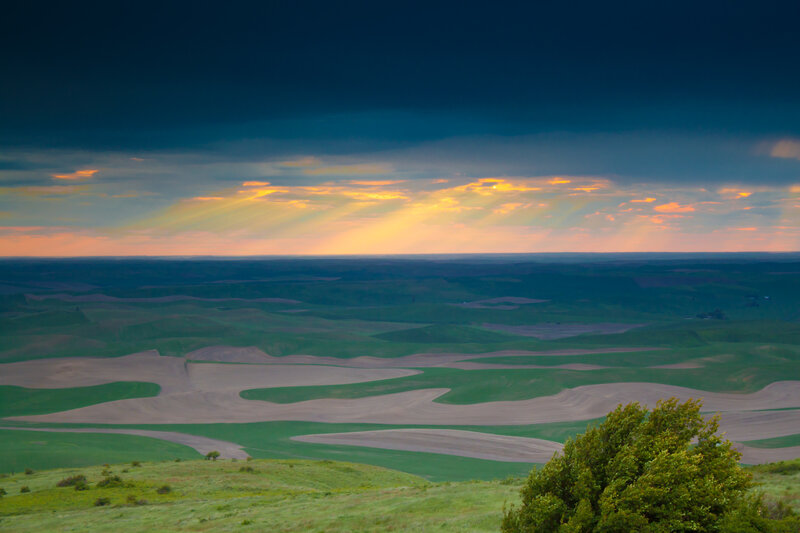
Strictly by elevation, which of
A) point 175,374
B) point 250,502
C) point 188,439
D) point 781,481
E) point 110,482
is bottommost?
point 175,374

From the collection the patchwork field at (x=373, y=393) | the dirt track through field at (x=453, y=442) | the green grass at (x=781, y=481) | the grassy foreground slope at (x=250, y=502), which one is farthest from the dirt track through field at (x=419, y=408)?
the green grass at (x=781, y=481)

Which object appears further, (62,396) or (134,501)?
(62,396)

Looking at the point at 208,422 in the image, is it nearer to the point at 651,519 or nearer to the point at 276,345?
the point at 276,345

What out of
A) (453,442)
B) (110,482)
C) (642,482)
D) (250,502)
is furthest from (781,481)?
(453,442)

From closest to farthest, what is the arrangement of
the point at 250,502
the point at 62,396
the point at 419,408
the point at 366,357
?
1. the point at 250,502
2. the point at 419,408
3. the point at 62,396
4. the point at 366,357

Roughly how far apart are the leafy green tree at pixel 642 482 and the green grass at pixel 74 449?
59.9 metres

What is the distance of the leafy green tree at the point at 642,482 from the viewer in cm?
1781

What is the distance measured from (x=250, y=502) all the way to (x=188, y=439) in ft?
178

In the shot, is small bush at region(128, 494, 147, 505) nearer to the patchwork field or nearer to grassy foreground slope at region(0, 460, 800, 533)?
grassy foreground slope at region(0, 460, 800, 533)

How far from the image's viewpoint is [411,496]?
1419 inches

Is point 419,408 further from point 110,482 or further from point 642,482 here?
point 642,482

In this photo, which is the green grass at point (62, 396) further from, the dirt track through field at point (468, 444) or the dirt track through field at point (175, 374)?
→ the dirt track through field at point (468, 444)

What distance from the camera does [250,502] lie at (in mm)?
37500

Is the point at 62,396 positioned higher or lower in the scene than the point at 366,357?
lower
